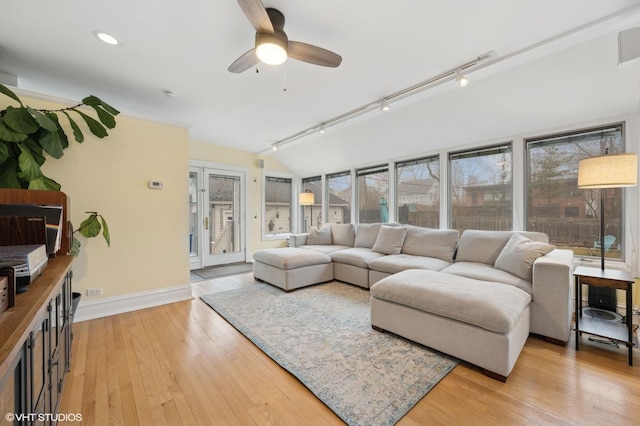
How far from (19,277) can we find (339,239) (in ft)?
14.0

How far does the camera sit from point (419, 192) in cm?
461

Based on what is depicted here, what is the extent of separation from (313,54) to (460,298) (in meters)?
2.17

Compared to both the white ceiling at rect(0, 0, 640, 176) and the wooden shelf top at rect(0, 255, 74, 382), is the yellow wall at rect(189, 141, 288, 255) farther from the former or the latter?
the wooden shelf top at rect(0, 255, 74, 382)

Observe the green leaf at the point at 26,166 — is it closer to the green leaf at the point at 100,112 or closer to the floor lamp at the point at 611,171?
the green leaf at the point at 100,112

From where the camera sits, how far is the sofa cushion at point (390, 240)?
3.95 meters

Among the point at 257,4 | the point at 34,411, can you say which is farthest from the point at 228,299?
the point at 257,4

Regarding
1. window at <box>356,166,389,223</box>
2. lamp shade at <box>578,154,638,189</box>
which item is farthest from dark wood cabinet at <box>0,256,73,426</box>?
window at <box>356,166,389,223</box>

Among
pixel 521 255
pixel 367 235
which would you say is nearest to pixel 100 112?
pixel 367 235

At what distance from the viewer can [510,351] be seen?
1.76 m

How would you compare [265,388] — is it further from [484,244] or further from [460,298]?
[484,244]

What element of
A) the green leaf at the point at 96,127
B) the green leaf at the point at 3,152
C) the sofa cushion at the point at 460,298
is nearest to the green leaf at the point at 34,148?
the green leaf at the point at 3,152

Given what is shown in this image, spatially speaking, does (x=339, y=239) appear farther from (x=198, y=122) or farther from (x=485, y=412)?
(x=485, y=412)

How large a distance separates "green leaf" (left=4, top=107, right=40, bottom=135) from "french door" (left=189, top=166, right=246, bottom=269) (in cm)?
288

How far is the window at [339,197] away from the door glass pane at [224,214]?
2134 millimetres
